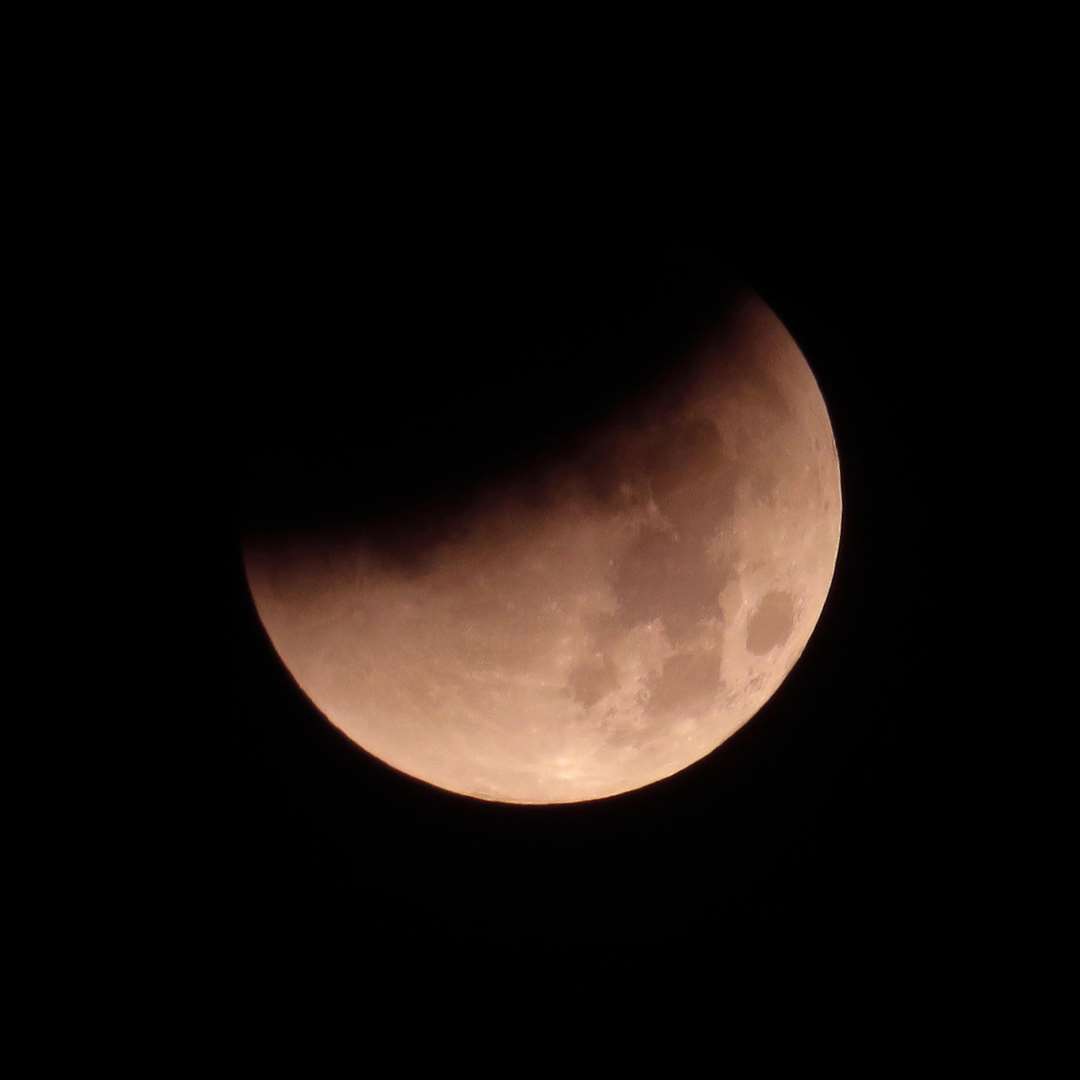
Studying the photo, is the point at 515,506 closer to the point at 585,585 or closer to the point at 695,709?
the point at 585,585

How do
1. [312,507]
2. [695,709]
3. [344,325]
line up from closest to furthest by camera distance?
[344,325] < [312,507] < [695,709]

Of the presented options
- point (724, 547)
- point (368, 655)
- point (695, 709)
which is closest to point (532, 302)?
point (724, 547)

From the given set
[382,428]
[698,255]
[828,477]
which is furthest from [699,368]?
[382,428]

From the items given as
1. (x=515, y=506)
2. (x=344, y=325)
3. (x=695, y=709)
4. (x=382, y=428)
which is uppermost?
(x=344, y=325)

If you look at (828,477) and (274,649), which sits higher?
(828,477)

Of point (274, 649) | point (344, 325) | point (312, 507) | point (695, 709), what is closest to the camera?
point (344, 325)

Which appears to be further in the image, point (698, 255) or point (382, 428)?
point (698, 255)

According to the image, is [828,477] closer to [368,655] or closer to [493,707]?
[493,707]
